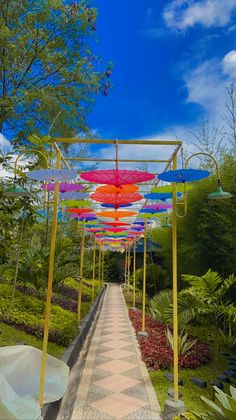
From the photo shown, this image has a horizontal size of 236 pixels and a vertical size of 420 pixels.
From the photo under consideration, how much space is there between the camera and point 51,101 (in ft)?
24.8

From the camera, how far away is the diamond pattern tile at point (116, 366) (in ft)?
14.7

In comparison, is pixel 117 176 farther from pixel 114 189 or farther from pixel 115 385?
pixel 115 385

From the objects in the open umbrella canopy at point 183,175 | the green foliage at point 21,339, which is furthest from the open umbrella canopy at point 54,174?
the green foliage at point 21,339

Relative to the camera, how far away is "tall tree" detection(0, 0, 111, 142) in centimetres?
695

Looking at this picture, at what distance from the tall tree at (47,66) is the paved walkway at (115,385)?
187 inches

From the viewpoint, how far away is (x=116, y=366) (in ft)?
15.2

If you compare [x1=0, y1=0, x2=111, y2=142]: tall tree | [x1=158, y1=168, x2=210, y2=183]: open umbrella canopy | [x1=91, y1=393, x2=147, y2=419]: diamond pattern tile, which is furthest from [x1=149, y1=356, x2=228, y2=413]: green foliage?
[x1=0, y1=0, x2=111, y2=142]: tall tree

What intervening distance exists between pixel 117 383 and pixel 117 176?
2.61 m

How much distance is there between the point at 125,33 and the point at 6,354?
20.3ft

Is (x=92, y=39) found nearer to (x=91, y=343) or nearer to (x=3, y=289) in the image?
(x=3, y=289)

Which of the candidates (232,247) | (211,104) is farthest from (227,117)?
(232,247)

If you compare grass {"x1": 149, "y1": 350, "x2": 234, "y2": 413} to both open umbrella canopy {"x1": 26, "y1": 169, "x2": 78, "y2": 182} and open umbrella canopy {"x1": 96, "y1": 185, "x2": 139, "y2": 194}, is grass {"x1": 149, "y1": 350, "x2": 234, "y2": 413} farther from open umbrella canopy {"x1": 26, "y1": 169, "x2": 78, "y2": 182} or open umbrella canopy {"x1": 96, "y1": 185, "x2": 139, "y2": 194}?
open umbrella canopy {"x1": 26, "y1": 169, "x2": 78, "y2": 182}

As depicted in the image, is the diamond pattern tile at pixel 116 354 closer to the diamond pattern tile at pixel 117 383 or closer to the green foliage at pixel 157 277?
the diamond pattern tile at pixel 117 383

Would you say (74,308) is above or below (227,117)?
below
